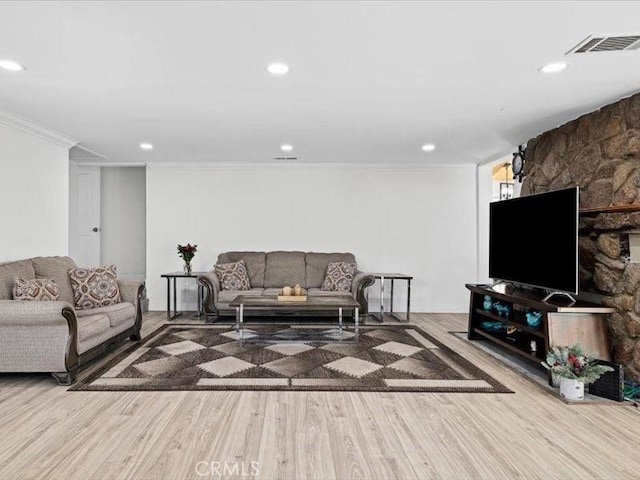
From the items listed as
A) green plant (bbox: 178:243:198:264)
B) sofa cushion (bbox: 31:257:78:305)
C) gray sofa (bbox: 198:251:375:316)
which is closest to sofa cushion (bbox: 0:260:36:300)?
sofa cushion (bbox: 31:257:78:305)

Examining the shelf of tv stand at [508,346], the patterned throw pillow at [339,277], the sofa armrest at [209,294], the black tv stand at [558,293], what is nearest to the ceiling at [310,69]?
the black tv stand at [558,293]

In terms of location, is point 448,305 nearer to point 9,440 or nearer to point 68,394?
point 68,394

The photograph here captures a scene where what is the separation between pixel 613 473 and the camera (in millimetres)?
2115

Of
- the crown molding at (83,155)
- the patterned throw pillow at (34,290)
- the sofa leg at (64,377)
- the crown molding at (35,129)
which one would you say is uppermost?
the crown molding at (83,155)

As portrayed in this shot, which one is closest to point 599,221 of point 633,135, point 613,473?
point 633,135

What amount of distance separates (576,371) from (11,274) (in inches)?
185

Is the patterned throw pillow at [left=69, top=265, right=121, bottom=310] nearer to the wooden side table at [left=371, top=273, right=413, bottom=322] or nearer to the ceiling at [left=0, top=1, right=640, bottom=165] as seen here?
the ceiling at [left=0, top=1, right=640, bottom=165]

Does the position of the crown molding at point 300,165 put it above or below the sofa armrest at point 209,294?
above

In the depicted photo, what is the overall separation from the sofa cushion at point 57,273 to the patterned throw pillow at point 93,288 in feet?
0.17

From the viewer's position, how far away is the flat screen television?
11.6 feet

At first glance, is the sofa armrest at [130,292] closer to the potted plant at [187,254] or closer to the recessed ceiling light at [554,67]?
the potted plant at [187,254]

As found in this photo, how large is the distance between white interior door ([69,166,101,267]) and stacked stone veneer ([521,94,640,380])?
6858mm

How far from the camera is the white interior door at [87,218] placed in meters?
7.04

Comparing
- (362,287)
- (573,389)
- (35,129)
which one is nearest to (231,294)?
(362,287)
